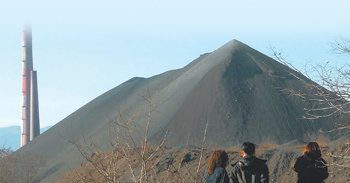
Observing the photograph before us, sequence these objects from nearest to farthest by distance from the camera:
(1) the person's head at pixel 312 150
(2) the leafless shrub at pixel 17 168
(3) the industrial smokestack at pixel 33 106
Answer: (1) the person's head at pixel 312 150 < (2) the leafless shrub at pixel 17 168 < (3) the industrial smokestack at pixel 33 106

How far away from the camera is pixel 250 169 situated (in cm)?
609

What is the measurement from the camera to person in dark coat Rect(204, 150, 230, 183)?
18.5ft

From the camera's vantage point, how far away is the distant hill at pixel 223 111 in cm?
3875

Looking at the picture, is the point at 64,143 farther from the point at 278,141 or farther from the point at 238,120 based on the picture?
the point at 278,141

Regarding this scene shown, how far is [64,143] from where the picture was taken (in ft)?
174

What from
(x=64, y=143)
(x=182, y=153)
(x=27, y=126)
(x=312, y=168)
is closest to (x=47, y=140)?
(x=64, y=143)

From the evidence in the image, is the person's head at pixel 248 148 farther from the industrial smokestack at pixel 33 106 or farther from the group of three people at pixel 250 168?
the industrial smokestack at pixel 33 106

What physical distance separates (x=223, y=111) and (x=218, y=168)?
36.0 m

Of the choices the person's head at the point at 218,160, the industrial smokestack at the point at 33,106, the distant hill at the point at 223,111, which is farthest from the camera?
the industrial smokestack at the point at 33,106

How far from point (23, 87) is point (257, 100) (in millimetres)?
34143

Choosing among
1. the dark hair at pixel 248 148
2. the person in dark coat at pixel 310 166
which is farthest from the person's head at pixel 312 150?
the dark hair at pixel 248 148

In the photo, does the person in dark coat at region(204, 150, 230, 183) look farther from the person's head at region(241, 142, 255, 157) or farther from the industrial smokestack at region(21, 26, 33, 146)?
the industrial smokestack at region(21, 26, 33, 146)

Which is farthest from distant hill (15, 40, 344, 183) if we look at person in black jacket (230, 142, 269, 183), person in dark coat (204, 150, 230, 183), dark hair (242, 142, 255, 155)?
person in dark coat (204, 150, 230, 183)

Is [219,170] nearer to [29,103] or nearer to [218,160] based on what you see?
[218,160]
